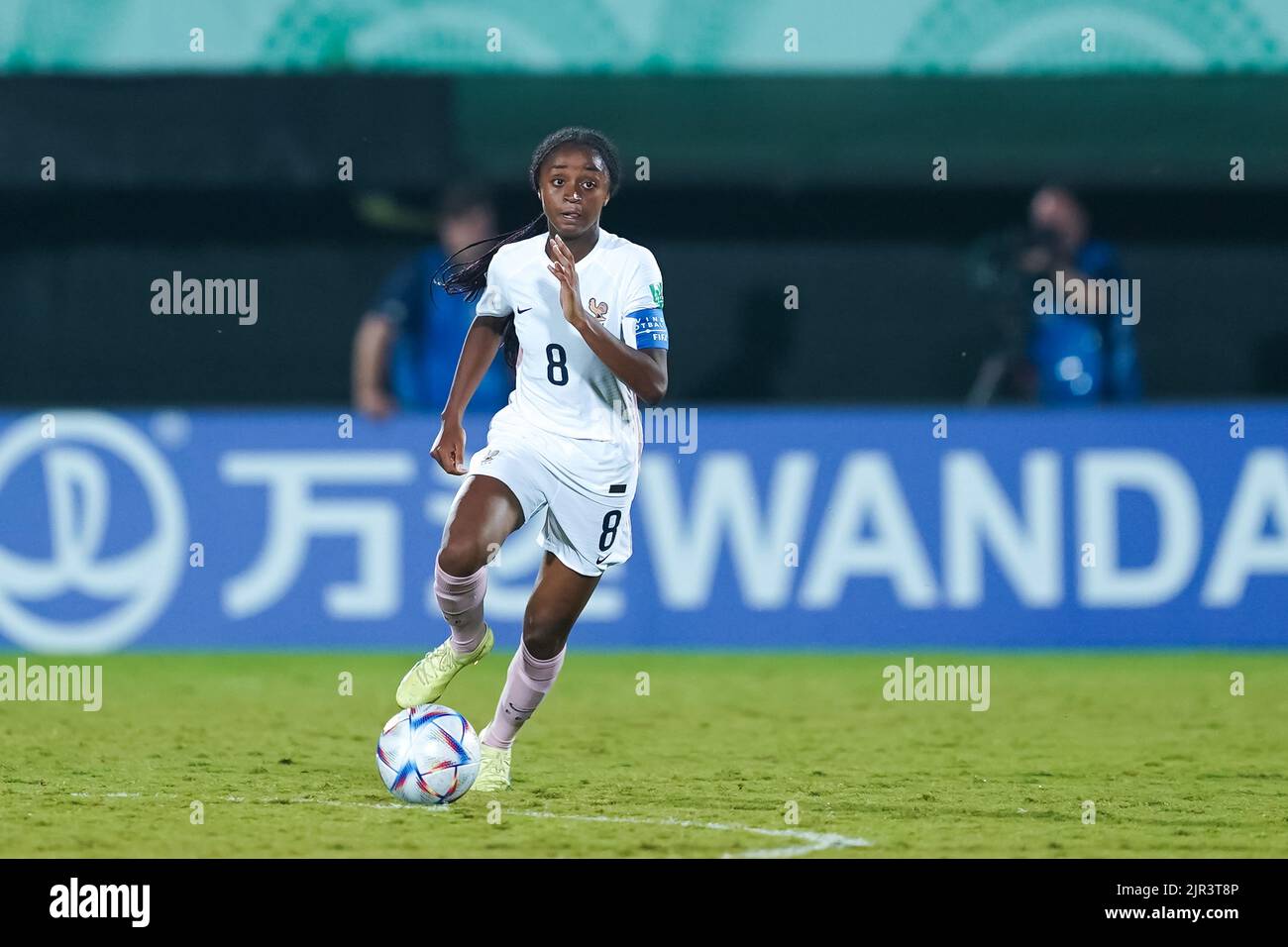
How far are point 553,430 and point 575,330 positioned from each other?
12.7 inches

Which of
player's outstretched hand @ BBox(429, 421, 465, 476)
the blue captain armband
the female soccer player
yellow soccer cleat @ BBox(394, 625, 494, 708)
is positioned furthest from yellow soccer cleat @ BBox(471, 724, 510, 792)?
the blue captain armband

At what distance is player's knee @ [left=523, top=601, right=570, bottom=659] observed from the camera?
21.7 feet

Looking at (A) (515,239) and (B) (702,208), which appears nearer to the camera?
(A) (515,239)

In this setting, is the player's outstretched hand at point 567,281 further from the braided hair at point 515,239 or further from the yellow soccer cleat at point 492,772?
the yellow soccer cleat at point 492,772

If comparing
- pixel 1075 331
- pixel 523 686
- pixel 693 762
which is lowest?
pixel 693 762

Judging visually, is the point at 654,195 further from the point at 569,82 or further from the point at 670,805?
the point at 670,805

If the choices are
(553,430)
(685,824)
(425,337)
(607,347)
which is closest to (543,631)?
(553,430)

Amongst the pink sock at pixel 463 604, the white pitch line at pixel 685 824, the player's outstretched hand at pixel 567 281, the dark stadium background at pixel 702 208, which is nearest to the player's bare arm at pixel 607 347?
the player's outstretched hand at pixel 567 281

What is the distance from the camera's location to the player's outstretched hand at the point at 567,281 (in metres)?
6.20

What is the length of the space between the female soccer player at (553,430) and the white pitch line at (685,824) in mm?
407

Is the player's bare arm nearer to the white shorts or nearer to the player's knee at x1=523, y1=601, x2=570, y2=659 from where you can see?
the white shorts

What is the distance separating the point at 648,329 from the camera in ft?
21.2

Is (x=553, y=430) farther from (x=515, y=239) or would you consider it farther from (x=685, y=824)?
(x=685, y=824)
